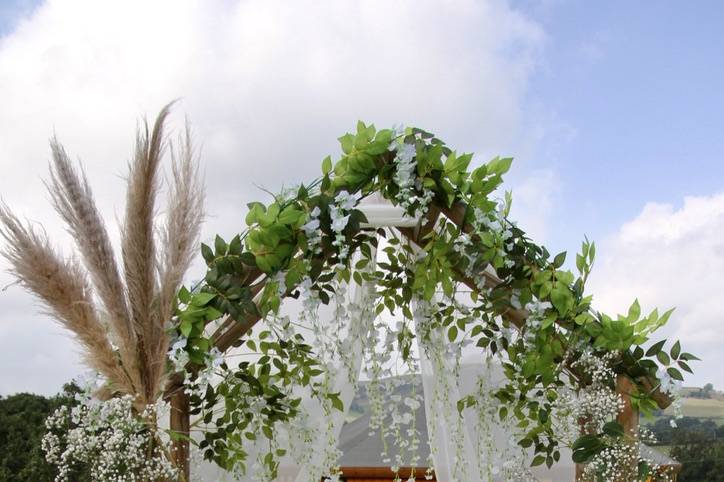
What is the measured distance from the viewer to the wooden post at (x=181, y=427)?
2195mm

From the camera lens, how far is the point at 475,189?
2.33m

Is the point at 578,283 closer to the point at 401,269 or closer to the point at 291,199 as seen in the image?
the point at 401,269

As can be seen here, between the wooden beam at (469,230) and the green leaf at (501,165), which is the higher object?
the green leaf at (501,165)

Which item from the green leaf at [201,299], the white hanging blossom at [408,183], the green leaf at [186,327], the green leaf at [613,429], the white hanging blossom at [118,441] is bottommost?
the green leaf at [613,429]

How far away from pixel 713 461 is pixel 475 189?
375 centimetres

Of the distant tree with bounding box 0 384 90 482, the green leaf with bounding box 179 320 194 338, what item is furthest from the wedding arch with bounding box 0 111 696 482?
the distant tree with bounding box 0 384 90 482

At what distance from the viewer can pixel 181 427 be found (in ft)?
7.30

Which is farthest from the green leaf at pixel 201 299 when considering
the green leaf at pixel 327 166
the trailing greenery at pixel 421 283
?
the green leaf at pixel 327 166

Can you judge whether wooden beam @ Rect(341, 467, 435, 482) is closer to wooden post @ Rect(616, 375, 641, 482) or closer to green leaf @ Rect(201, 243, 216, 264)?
wooden post @ Rect(616, 375, 641, 482)

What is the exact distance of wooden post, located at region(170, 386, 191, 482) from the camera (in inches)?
86.4

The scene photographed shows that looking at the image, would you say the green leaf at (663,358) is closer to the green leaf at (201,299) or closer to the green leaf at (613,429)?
the green leaf at (613,429)

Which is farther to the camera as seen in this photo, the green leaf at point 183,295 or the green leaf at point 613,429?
the green leaf at point 613,429

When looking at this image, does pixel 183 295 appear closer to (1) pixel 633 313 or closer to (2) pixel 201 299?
(2) pixel 201 299

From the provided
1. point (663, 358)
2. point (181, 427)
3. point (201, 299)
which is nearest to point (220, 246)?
point (201, 299)
